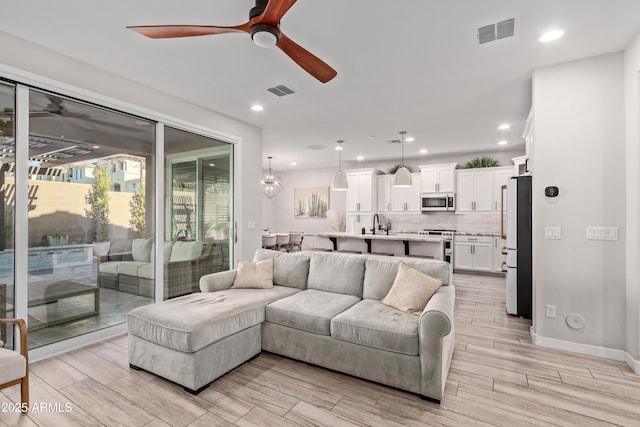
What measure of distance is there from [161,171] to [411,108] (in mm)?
3469

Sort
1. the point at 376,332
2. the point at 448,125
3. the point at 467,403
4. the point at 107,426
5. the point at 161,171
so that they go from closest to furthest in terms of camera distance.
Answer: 1. the point at 107,426
2. the point at 467,403
3. the point at 376,332
4. the point at 161,171
5. the point at 448,125

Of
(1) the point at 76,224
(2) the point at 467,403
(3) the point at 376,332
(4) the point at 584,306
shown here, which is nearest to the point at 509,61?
(4) the point at 584,306

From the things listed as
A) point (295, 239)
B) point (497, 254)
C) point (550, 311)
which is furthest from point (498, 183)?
point (295, 239)

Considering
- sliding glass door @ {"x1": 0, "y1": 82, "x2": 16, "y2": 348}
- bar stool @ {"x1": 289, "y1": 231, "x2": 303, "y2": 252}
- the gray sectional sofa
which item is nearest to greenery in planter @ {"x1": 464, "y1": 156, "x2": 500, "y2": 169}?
bar stool @ {"x1": 289, "y1": 231, "x2": 303, "y2": 252}

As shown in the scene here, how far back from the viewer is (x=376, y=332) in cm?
241

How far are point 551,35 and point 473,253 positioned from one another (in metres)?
5.17

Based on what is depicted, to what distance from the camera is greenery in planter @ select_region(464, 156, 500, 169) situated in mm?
7018

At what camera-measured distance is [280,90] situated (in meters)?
3.83

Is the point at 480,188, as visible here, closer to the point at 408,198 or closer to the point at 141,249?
the point at 408,198

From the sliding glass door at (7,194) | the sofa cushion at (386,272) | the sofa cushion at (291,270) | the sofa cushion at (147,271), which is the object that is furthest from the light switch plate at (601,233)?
the sliding glass door at (7,194)

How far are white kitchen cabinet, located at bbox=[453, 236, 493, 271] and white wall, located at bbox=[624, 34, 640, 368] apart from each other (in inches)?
→ 160

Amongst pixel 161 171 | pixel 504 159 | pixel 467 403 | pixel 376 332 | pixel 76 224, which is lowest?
pixel 467 403

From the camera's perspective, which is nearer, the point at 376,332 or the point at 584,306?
the point at 376,332

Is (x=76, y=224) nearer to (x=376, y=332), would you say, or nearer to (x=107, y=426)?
(x=107, y=426)
